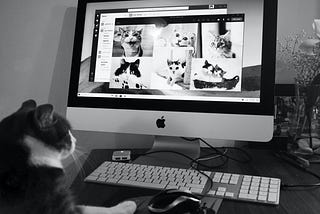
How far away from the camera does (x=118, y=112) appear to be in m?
0.91

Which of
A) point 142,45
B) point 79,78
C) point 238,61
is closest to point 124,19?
point 142,45

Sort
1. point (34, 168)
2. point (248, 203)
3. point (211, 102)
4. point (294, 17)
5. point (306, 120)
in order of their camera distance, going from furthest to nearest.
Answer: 1. point (294, 17)
2. point (306, 120)
3. point (211, 102)
4. point (248, 203)
5. point (34, 168)

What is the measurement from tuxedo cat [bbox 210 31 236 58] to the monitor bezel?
88 millimetres

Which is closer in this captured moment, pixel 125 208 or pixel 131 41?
pixel 125 208

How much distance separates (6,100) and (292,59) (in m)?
1.04

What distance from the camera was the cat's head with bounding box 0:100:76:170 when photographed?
500 mm

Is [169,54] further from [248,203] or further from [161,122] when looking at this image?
[248,203]

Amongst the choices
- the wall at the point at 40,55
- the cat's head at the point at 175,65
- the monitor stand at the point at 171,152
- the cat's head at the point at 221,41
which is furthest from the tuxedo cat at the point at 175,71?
the wall at the point at 40,55

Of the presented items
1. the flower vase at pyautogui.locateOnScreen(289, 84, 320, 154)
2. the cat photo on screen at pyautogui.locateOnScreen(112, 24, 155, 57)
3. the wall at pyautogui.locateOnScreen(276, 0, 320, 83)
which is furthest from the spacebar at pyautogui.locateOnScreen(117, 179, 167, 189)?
the wall at pyautogui.locateOnScreen(276, 0, 320, 83)

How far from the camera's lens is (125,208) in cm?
60

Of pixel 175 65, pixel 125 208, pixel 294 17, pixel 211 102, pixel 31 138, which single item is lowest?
pixel 125 208

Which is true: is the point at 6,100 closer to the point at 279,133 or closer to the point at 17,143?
the point at 17,143

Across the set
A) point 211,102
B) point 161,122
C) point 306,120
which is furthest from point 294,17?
point 161,122

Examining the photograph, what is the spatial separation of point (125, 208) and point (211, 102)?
0.38 m
